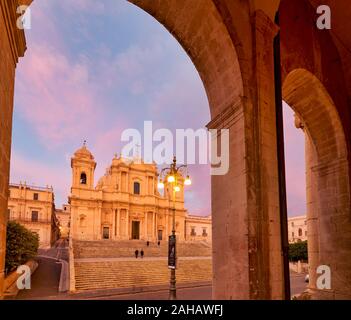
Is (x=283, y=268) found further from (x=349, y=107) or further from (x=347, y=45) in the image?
(x=347, y=45)

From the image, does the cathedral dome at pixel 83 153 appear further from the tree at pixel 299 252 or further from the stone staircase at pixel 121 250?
the tree at pixel 299 252

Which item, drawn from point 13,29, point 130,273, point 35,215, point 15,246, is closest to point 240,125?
point 13,29

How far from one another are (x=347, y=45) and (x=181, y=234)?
49520 mm

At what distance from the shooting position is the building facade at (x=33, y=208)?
162 feet

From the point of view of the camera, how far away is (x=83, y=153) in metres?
46.6

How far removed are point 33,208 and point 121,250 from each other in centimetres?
2339

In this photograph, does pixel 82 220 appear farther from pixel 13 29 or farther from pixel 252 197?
pixel 13 29

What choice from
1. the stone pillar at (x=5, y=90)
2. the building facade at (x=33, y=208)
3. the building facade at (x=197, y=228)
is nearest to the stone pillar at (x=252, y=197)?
the stone pillar at (x=5, y=90)

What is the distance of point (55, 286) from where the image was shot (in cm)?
1789

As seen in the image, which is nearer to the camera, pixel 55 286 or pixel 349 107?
pixel 349 107

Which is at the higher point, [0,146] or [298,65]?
[298,65]

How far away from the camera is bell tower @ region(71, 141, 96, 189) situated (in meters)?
45.9

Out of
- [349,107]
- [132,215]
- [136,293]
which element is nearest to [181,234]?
[132,215]
